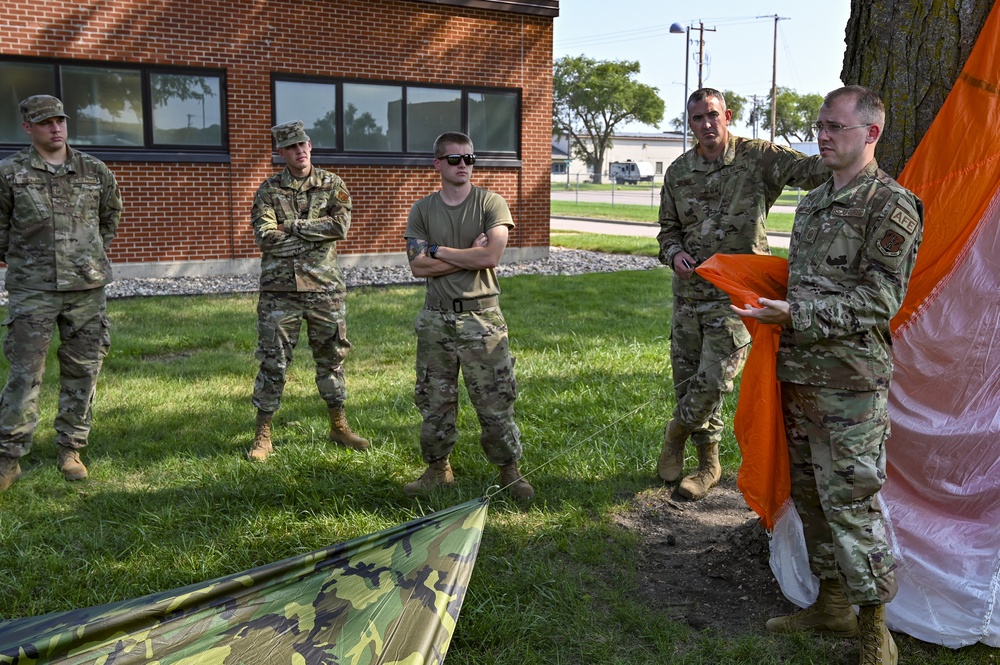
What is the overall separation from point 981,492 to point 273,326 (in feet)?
13.6

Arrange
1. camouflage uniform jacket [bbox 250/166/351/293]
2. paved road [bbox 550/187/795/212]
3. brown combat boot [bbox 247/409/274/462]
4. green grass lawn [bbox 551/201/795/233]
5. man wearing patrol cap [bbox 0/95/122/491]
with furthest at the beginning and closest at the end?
paved road [bbox 550/187/795/212], green grass lawn [bbox 551/201/795/233], camouflage uniform jacket [bbox 250/166/351/293], brown combat boot [bbox 247/409/274/462], man wearing patrol cap [bbox 0/95/122/491]

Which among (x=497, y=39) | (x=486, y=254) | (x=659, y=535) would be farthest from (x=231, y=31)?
(x=659, y=535)

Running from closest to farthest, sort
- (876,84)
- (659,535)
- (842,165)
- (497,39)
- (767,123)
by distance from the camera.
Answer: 1. (842,165)
2. (876,84)
3. (659,535)
4. (497,39)
5. (767,123)

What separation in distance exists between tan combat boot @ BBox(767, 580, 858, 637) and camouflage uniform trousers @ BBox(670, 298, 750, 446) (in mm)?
1389

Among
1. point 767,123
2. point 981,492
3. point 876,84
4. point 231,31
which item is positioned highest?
point 767,123

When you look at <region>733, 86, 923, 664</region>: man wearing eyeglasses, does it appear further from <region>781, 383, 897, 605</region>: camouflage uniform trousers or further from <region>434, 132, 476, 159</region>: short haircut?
<region>434, 132, 476, 159</region>: short haircut

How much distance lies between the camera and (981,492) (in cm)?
371

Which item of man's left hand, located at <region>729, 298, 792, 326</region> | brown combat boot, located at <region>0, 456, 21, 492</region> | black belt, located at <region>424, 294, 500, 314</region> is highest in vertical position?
man's left hand, located at <region>729, 298, 792, 326</region>

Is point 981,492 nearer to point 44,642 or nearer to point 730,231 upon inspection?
point 730,231

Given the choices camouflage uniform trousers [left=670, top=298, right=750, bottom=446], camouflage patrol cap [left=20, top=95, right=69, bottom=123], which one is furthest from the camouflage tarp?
camouflage patrol cap [left=20, top=95, right=69, bottom=123]

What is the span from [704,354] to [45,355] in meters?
3.95

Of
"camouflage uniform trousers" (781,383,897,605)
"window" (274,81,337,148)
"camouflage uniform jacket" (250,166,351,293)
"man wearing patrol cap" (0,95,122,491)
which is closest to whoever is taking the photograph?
"camouflage uniform trousers" (781,383,897,605)

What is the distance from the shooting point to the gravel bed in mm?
11922

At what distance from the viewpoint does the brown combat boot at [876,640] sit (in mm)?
3279
